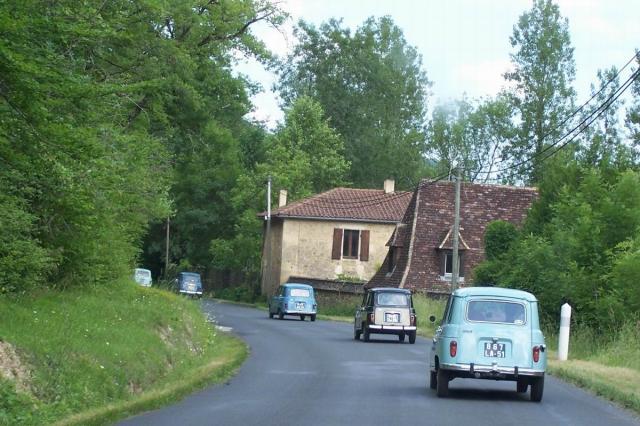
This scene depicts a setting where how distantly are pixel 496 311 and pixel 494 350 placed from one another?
3.02 feet

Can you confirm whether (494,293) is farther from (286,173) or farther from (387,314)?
(286,173)

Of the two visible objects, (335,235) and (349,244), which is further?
(349,244)

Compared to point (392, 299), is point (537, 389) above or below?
below

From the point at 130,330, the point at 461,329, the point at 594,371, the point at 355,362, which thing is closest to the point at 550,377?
the point at 594,371

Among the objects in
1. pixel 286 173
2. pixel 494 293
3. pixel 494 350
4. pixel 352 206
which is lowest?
pixel 494 350

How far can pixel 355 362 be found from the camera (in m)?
28.7

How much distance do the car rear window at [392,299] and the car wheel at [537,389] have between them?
19.3 meters

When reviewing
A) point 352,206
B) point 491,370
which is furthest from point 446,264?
point 491,370

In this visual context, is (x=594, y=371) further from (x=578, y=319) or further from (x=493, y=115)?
(x=493, y=115)

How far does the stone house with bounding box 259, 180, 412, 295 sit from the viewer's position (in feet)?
255

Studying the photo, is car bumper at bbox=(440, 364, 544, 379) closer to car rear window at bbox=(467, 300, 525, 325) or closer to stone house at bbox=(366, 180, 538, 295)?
car rear window at bbox=(467, 300, 525, 325)

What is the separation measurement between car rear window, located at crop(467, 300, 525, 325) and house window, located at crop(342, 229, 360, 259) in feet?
190

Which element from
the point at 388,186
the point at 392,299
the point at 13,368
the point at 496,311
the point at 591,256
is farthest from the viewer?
the point at 388,186

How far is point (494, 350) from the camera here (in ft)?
64.2
